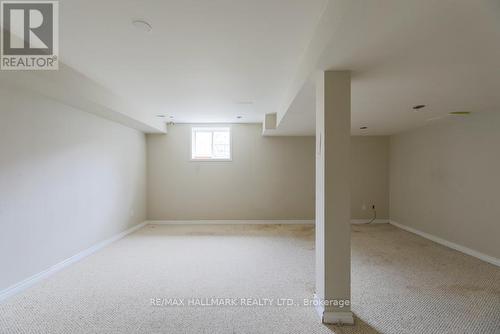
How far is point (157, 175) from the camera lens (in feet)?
17.9

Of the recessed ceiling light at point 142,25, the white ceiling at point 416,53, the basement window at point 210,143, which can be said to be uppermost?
the recessed ceiling light at point 142,25

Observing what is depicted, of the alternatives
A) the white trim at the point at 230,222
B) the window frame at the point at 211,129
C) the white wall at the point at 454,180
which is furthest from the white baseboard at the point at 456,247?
the window frame at the point at 211,129

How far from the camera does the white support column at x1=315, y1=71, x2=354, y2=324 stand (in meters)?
1.92

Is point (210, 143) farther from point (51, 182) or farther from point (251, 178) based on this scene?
point (51, 182)

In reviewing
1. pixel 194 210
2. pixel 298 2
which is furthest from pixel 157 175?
pixel 298 2

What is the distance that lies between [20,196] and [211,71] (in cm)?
251

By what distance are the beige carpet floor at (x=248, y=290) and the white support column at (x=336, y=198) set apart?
0.23 m

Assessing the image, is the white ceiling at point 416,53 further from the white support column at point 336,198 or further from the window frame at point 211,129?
the window frame at point 211,129

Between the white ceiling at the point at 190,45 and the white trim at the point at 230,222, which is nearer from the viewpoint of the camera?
the white ceiling at the point at 190,45

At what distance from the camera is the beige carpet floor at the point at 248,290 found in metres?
1.93

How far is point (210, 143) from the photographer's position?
18.5 feet

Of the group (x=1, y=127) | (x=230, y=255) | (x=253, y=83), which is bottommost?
(x=230, y=255)

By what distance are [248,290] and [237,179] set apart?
3.21 meters

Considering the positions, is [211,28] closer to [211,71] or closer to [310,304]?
[211,71]
